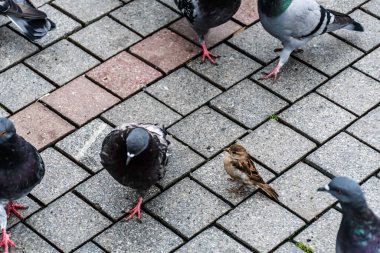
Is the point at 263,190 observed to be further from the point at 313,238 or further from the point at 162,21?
the point at 162,21

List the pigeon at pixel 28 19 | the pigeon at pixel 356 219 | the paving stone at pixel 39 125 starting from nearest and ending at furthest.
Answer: the pigeon at pixel 356 219 < the paving stone at pixel 39 125 < the pigeon at pixel 28 19

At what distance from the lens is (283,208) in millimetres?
5445

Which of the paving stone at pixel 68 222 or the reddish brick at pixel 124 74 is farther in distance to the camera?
the reddish brick at pixel 124 74

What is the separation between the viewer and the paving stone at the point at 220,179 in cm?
555

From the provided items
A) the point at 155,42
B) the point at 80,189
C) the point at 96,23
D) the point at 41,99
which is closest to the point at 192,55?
the point at 155,42

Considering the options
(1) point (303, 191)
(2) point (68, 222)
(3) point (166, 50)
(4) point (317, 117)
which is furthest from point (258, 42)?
(2) point (68, 222)

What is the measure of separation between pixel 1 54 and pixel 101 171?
62.5 inches

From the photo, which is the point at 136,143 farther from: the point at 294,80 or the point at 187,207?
the point at 294,80

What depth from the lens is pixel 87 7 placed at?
705cm

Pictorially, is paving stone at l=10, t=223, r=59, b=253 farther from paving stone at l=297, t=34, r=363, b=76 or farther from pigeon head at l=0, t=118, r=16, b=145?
paving stone at l=297, t=34, r=363, b=76

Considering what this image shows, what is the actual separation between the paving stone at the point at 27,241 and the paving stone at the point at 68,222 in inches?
1.8

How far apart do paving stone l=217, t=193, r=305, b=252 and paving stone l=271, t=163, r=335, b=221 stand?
0.09 metres

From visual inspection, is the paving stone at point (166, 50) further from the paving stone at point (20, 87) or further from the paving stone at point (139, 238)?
the paving stone at point (139, 238)

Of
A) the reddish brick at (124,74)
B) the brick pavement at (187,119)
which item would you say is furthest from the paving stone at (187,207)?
the reddish brick at (124,74)
